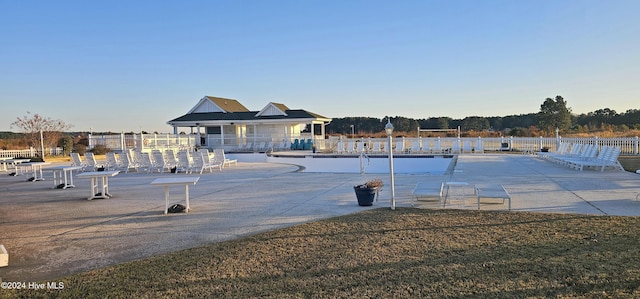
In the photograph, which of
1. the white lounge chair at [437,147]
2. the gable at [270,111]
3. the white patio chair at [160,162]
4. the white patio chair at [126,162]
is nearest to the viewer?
the white patio chair at [160,162]

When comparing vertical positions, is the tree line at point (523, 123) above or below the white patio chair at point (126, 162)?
above

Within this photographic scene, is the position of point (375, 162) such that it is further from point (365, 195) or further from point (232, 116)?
point (232, 116)

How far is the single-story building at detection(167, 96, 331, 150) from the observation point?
3072 centimetres

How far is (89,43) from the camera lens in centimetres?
2147

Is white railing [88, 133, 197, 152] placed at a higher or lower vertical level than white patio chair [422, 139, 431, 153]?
higher

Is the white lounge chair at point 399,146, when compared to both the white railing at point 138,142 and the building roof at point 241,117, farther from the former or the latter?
the white railing at point 138,142

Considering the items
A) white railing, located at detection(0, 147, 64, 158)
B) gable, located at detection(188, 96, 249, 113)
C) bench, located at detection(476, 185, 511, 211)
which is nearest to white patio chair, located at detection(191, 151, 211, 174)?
bench, located at detection(476, 185, 511, 211)

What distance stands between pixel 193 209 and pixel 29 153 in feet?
76.9

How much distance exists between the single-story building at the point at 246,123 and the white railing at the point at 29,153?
8.26 meters

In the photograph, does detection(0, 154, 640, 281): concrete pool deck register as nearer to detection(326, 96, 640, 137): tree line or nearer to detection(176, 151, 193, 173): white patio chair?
detection(176, 151, 193, 173): white patio chair

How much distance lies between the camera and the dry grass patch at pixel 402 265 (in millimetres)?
3449

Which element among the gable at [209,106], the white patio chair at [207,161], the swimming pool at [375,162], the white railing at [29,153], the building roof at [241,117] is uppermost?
the gable at [209,106]

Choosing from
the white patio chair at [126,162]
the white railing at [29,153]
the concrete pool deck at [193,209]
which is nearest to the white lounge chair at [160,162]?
the white patio chair at [126,162]

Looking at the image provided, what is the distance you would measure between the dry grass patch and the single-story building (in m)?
23.9
